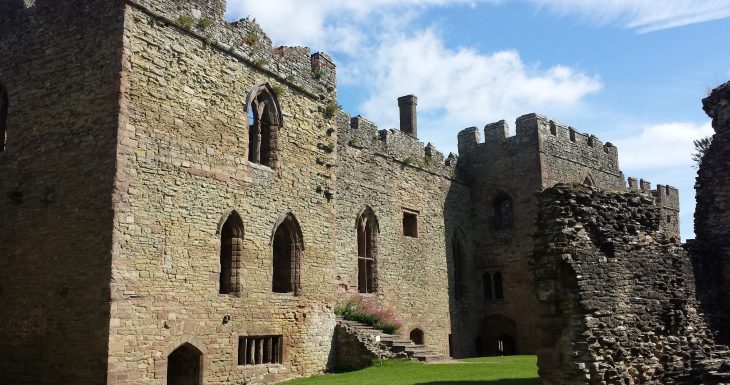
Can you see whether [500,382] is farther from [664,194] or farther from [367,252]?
[664,194]

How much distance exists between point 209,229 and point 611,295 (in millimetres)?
8227

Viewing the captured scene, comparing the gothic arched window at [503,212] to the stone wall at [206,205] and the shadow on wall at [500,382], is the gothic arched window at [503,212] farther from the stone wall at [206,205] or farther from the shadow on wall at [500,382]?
the shadow on wall at [500,382]

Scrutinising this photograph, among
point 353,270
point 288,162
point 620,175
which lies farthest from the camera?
point 620,175

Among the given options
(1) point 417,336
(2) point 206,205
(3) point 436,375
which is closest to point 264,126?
(2) point 206,205

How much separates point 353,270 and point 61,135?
9821mm

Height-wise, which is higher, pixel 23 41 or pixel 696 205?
pixel 23 41

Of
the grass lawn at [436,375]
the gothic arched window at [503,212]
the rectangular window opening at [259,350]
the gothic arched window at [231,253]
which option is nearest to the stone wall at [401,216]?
the gothic arched window at [503,212]

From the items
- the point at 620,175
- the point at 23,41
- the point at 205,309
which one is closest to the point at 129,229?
the point at 205,309

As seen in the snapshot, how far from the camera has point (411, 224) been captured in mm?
25391

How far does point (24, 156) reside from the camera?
1498 centimetres

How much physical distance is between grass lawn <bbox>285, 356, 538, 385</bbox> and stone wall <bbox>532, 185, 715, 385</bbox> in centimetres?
240

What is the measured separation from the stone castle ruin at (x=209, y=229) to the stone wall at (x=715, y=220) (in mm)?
49

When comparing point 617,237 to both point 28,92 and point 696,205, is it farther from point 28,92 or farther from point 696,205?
point 28,92

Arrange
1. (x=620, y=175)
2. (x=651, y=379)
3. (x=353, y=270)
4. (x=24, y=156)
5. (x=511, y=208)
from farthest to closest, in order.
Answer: (x=620, y=175), (x=511, y=208), (x=353, y=270), (x=24, y=156), (x=651, y=379)
